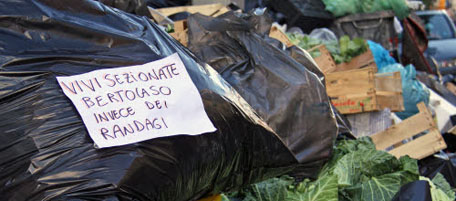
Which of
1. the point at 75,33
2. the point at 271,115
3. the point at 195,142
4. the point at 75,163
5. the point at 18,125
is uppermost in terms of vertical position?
the point at 75,33

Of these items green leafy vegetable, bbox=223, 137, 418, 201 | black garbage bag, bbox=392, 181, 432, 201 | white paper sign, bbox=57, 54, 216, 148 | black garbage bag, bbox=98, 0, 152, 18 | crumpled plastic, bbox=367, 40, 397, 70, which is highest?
white paper sign, bbox=57, 54, 216, 148

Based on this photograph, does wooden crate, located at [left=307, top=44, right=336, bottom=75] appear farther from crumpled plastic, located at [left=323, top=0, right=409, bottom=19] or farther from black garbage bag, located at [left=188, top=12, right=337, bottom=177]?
crumpled plastic, located at [left=323, top=0, right=409, bottom=19]

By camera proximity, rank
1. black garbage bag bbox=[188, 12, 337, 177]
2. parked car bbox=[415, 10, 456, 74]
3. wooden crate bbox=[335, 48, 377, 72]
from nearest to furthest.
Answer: black garbage bag bbox=[188, 12, 337, 177] < wooden crate bbox=[335, 48, 377, 72] < parked car bbox=[415, 10, 456, 74]

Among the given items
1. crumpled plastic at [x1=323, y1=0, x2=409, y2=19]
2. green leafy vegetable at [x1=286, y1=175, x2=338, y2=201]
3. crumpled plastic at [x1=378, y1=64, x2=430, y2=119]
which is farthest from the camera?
crumpled plastic at [x1=323, y1=0, x2=409, y2=19]

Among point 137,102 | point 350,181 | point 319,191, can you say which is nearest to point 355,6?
point 350,181

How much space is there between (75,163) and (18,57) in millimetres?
364

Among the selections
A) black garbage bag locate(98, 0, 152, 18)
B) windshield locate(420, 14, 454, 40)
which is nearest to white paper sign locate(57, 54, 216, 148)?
black garbage bag locate(98, 0, 152, 18)

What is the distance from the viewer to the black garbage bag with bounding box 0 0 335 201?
1648 mm

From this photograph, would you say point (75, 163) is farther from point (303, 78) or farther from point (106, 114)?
point (303, 78)

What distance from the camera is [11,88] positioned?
66.7 inches

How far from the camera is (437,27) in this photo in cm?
1105

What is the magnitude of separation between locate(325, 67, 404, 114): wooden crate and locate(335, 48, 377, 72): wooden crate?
814 millimetres

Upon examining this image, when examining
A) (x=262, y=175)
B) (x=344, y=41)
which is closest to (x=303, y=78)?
(x=262, y=175)

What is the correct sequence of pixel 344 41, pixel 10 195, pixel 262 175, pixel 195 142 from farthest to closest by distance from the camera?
pixel 344 41 < pixel 262 175 < pixel 195 142 < pixel 10 195
